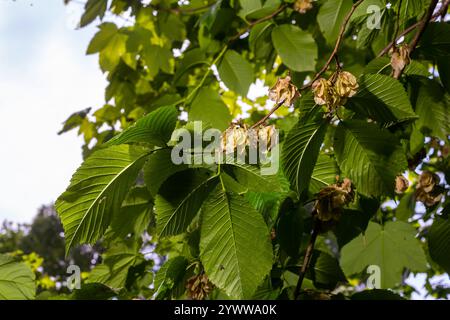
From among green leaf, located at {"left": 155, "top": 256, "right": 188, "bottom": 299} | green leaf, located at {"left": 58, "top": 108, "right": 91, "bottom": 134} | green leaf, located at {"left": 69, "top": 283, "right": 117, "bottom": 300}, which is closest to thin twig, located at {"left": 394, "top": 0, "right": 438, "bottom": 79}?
green leaf, located at {"left": 155, "top": 256, "right": 188, "bottom": 299}

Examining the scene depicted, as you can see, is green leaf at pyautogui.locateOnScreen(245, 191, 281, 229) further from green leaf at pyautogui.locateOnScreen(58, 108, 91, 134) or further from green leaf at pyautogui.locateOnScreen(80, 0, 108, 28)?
green leaf at pyautogui.locateOnScreen(58, 108, 91, 134)

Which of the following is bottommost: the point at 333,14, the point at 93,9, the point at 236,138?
the point at 236,138

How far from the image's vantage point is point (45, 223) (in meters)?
15.1

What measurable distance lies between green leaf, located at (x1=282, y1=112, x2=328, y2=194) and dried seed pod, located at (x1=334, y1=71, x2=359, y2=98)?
43mm

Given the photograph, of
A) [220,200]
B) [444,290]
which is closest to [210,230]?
[220,200]

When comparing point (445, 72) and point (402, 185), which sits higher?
point (445, 72)

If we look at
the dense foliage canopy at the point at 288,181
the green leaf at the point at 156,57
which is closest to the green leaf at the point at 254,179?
the dense foliage canopy at the point at 288,181

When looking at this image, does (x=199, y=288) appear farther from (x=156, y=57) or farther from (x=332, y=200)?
(x=156, y=57)

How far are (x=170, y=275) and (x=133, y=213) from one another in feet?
0.73

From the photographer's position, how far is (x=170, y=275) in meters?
0.73

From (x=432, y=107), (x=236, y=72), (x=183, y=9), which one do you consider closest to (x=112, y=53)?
(x=183, y=9)

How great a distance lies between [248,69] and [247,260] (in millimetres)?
730

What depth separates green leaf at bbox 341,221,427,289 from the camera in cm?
116
